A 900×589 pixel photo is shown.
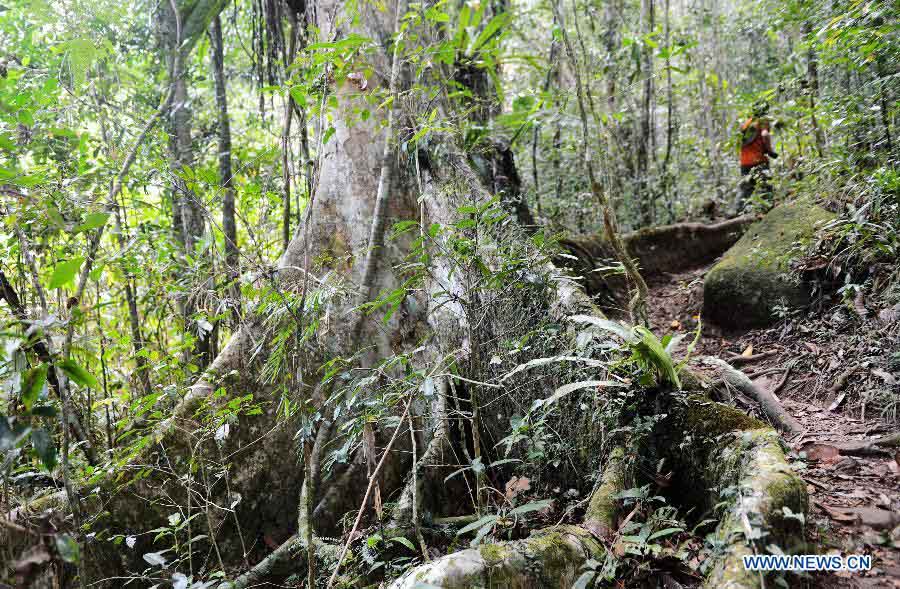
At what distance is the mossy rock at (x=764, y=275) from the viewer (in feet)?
16.1

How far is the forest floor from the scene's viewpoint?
220cm

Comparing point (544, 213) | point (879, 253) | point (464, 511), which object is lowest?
point (464, 511)

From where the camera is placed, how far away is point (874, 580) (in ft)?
6.49

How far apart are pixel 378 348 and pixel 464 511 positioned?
132 cm

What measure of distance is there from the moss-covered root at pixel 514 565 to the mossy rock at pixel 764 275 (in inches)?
145

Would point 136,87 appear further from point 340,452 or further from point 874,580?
point 874,580

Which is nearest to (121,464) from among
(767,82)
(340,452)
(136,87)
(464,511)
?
(340,452)

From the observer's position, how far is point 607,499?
2.38 meters

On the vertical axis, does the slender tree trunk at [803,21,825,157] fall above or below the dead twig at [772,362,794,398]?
above

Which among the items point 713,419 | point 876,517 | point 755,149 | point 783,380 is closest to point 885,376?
point 783,380

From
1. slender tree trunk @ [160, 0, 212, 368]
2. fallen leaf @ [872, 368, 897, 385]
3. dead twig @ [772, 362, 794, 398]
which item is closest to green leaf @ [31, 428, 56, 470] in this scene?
slender tree trunk @ [160, 0, 212, 368]

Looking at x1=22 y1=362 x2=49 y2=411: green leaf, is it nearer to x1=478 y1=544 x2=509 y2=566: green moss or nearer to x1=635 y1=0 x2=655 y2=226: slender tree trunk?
x1=478 y1=544 x2=509 y2=566: green moss

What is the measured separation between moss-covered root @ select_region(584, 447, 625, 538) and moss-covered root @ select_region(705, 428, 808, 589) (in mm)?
425

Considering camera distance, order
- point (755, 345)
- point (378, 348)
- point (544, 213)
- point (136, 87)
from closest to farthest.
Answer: point (378, 348), point (755, 345), point (136, 87), point (544, 213)
